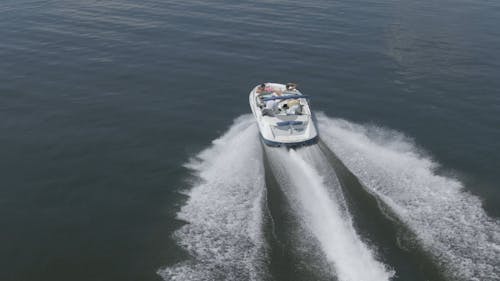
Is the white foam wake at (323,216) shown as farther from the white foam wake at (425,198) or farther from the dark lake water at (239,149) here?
the white foam wake at (425,198)

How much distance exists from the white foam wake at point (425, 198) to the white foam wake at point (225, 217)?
22.7 feet

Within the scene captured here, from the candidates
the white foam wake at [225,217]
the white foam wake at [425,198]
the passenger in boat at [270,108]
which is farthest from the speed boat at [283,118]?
the white foam wake at [425,198]

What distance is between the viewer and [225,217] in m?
28.7

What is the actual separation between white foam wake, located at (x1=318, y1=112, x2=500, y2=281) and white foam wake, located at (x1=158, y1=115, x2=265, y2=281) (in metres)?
6.91

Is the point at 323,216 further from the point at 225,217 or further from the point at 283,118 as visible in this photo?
the point at 283,118

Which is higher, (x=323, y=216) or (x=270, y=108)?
(x=270, y=108)

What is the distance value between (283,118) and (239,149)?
444 centimetres

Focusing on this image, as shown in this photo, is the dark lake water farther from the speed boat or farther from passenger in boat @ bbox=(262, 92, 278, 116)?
passenger in boat @ bbox=(262, 92, 278, 116)

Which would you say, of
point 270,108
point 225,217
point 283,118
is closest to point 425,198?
point 225,217

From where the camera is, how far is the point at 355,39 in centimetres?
6025

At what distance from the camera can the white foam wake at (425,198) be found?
25.5 m

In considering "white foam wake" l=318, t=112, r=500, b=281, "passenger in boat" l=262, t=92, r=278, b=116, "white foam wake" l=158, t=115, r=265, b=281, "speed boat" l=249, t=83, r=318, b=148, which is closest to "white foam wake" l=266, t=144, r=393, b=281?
"speed boat" l=249, t=83, r=318, b=148

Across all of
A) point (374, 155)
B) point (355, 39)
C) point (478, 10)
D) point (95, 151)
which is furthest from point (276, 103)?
point (478, 10)

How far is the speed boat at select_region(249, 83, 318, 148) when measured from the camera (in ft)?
117
